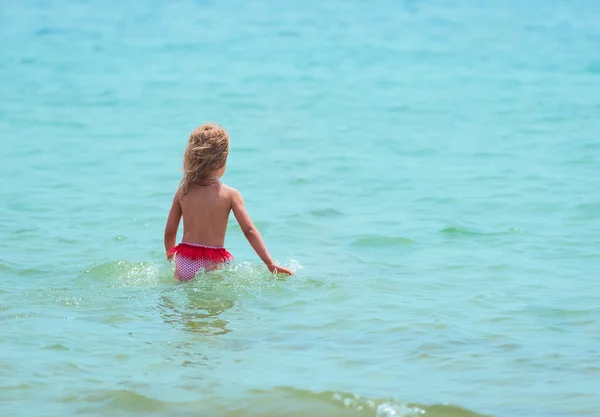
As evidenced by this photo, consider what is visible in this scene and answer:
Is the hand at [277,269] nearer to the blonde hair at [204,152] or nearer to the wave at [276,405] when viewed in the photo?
the blonde hair at [204,152]

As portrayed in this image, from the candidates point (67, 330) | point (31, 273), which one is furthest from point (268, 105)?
point (67, 330)

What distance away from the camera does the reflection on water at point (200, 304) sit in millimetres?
5332

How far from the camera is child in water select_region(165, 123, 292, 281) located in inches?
233

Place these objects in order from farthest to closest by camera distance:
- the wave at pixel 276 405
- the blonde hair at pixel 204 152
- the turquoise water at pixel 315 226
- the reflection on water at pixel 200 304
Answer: the blonde hair at pixel 204 152, the reflection on water at pixel 200 304, the turquoise water at pixel 315 226, the wave at pixel 276 405

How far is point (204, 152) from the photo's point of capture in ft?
19.1

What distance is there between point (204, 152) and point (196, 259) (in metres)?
0.72

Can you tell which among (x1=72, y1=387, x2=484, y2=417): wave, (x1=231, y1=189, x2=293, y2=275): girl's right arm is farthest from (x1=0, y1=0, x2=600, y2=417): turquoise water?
(x1=231, y1=189, x2=293, y2=275): girl's right arm

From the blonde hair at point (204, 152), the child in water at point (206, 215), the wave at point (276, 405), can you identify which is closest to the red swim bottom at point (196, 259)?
the child in water at point (206, 215)

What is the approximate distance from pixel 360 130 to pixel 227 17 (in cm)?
1071

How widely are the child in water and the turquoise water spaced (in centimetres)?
17

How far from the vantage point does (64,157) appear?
10766mm

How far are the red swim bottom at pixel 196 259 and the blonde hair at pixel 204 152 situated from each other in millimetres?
429

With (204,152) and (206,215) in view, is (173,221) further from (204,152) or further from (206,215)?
(204,152)

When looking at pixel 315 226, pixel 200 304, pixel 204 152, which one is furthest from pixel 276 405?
pixel 315 226
